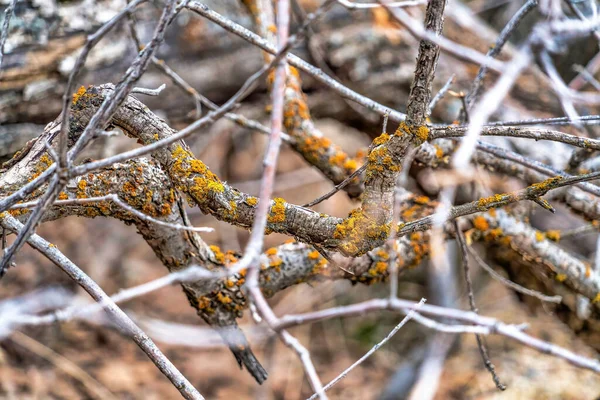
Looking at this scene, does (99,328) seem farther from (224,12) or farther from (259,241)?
(259,241)

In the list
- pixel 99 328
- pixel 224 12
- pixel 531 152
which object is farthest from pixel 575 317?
pixel 99 328

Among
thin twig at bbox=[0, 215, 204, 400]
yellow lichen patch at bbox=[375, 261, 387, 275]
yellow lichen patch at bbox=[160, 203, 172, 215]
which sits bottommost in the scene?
thin twig at bbox=[0, 215, 204, 400]

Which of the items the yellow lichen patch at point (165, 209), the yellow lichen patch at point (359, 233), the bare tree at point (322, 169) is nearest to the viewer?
the bare tree at point (322, 169)

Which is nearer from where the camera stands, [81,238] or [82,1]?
[82,1]

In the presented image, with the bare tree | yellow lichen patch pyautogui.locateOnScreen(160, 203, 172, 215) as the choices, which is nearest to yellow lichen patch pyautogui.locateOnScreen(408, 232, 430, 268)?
the bare tree

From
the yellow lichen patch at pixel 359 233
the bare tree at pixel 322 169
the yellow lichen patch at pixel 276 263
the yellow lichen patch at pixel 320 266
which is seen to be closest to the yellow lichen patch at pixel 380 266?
the bare tree at pixel 322 169

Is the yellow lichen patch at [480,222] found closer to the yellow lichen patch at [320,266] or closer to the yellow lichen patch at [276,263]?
the yellow lichen patch at [320,266]

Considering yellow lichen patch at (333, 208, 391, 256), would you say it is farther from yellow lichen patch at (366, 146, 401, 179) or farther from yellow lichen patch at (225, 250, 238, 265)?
yellow lichen patch at (225, 250, 238, 265)

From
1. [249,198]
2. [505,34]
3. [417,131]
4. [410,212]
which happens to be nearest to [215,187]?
[249,198]

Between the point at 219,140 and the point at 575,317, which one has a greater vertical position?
the point at 219,140
